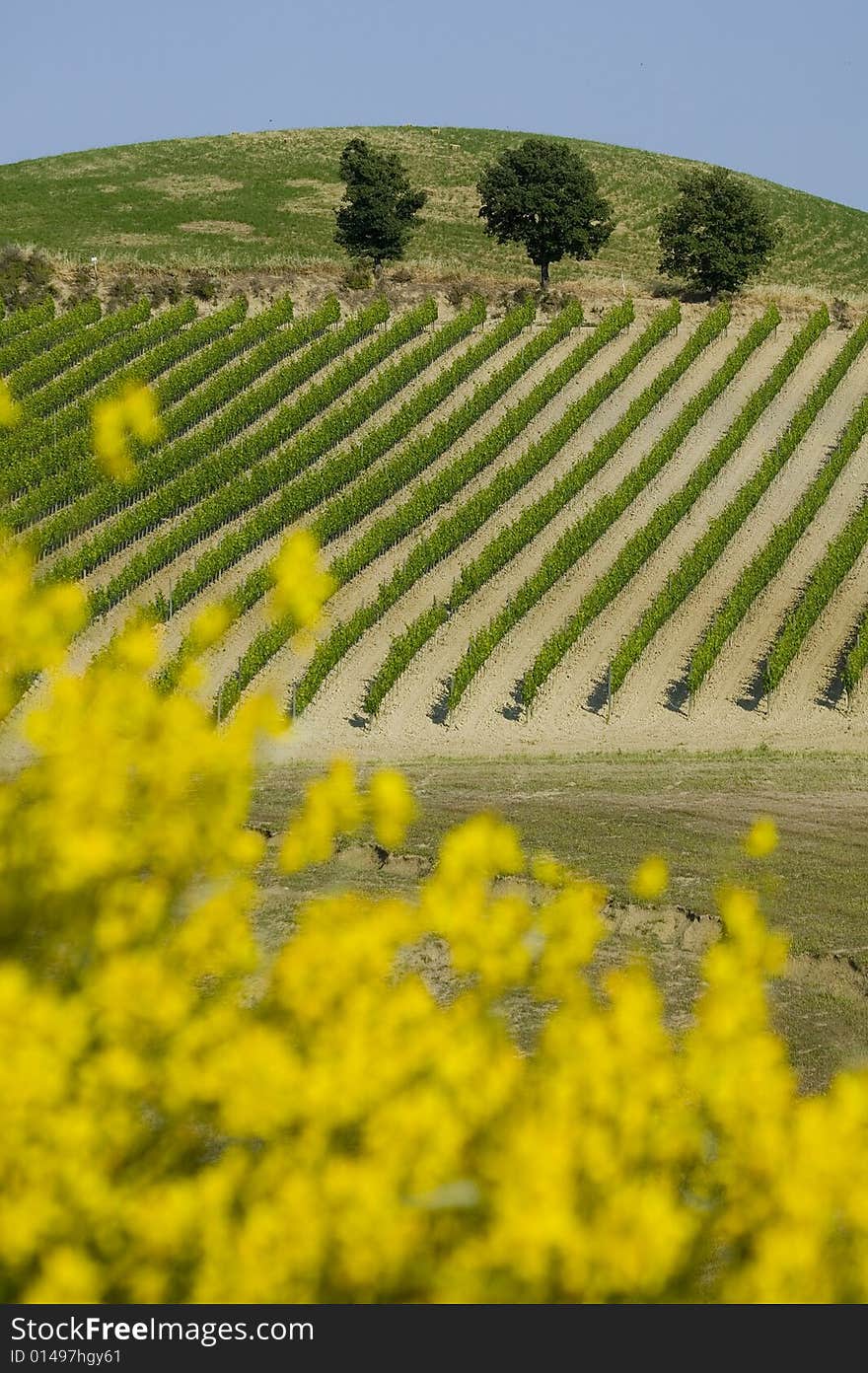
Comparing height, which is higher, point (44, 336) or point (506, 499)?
point (44, 336)

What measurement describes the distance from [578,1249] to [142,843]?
7221 millimetres

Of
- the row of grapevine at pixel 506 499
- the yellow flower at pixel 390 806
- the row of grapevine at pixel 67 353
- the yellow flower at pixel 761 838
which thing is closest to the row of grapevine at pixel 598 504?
the row of grapevine at pixel 506 499

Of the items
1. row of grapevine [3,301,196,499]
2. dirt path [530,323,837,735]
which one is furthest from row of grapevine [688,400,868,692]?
row of grapevine [3,301,196,499]

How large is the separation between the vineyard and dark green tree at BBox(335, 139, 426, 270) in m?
7.41

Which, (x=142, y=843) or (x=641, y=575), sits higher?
(x=142, y=843)

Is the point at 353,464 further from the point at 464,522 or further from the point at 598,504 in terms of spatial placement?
the point at 598,504

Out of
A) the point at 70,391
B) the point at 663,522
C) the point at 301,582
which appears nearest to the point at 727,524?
the point at 663,522

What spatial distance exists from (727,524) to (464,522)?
8.87 m

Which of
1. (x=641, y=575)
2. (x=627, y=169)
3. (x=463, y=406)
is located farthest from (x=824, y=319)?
(x=627, y=169)

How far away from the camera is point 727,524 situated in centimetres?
4766

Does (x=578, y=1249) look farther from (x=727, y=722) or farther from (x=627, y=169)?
(x=627, y=169)

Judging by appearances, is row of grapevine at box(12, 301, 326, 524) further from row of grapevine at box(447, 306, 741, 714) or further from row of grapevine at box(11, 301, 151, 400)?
row of grapevine at box(447, 306, 741, 714)

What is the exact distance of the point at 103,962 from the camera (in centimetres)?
1392

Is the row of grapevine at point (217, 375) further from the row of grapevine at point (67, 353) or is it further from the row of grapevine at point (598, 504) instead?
the row of grapevine at point (598, 504)
